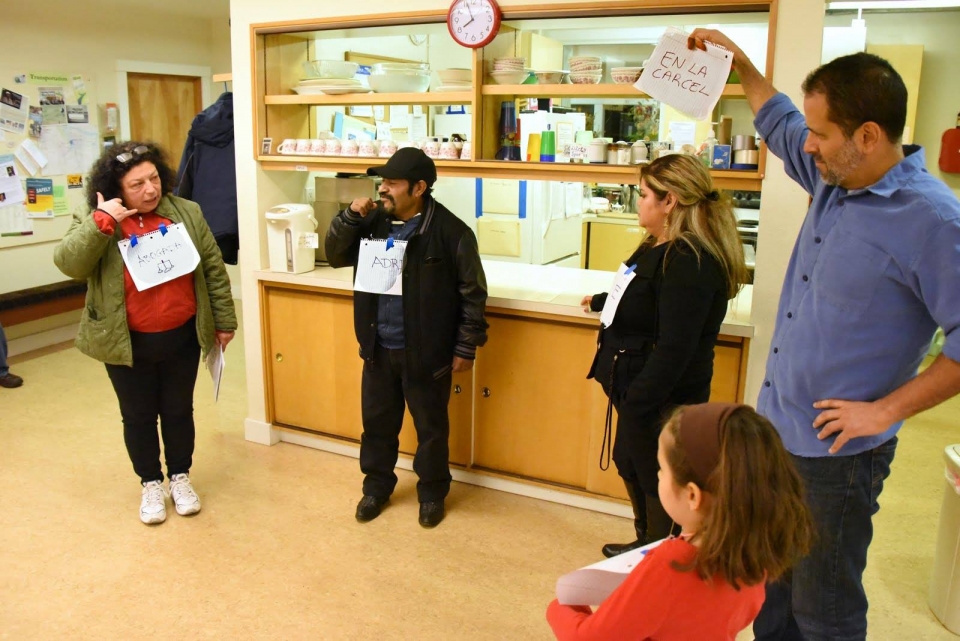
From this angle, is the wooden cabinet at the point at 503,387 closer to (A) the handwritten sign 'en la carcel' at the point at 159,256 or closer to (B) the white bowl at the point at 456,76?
(A) the handwritten sign 'en la carcel' at the point at 159,256

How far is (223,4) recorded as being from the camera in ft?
17.8

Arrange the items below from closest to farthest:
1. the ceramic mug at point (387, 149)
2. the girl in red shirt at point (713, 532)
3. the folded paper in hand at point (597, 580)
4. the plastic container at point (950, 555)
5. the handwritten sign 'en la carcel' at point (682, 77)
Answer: the girl in red shirt at point (713, 532) < the folded paper in hand at point (597, 580) < the handwritten sign 'en la carcel' at point (682, 77) < the plastic container at point (950, 555) < the ceramic mug at point (387, 149)

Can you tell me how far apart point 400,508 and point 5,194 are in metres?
3.62

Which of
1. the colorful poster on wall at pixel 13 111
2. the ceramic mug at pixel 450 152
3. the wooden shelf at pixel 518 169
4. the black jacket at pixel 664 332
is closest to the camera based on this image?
the black jacket at pixel 664 332

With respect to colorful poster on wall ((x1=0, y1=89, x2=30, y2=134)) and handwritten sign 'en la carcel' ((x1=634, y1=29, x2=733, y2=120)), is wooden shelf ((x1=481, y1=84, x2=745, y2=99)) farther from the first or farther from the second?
colorful poster on wall ((x1=0, y1=89, x2=30, y2=134))

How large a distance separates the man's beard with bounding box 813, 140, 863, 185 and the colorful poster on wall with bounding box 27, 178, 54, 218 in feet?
16.7

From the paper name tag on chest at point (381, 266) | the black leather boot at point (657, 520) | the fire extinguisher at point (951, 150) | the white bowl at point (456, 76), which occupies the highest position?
the white bowl at point (456, 76)

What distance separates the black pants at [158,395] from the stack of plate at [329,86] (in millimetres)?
1145

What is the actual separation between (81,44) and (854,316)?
555 cm

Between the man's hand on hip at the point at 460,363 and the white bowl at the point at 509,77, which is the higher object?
the white bowl at the point at 509,77

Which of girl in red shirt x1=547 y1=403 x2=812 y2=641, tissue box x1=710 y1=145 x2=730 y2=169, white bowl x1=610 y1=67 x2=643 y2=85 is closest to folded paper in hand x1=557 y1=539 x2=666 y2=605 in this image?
girl in red shirt x1=547 y1=403 x2=812 y2=641

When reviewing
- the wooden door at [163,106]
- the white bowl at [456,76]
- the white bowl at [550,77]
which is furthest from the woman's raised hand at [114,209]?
the wooden door at [163,106]

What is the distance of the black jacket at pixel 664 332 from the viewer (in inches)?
85.5

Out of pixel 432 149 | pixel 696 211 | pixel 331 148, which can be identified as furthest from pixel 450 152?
pixel 696 211
